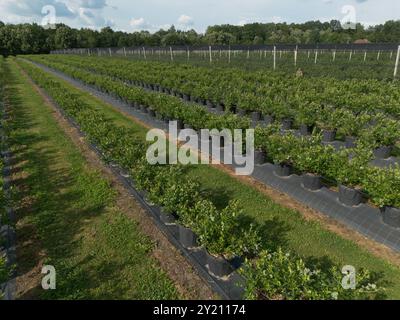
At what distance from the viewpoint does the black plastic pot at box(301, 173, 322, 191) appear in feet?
24.8

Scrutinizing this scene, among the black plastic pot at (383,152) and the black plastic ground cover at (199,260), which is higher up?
the black plastic pot at (383,152)

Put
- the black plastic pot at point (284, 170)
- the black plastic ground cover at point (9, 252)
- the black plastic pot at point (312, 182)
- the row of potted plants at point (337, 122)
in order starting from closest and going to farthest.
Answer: the black plastic ground cover at point (9, 252)
the black plastic pot at point (312, 182)
the black plastic pot at point (284, 170)
the row of potted plants at point (337, 122)

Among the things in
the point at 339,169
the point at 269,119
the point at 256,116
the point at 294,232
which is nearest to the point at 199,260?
the point at 294,232

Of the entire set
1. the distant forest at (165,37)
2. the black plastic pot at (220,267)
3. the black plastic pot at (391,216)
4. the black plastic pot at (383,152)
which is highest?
the distant forest at (165,37)

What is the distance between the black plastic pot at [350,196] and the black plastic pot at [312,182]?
64cm

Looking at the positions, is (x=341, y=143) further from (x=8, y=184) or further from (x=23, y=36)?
(x=23, y=36)

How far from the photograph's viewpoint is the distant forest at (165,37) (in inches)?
3084

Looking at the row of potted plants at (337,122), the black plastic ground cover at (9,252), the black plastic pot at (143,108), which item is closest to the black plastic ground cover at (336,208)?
the row of potted plants at (337,122)

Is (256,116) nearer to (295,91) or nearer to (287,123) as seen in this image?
(287,123)

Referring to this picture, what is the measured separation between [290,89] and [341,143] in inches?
265

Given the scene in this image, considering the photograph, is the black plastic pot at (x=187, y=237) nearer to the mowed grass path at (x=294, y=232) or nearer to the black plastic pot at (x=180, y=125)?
the mowed grass path at (x=294, y=232)

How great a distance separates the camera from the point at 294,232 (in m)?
6.75

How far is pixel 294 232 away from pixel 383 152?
4395mm

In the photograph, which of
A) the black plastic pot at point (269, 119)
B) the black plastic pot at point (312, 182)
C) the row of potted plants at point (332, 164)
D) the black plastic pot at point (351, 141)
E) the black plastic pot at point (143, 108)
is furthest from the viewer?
the black plastic pot at point (143, 108)
